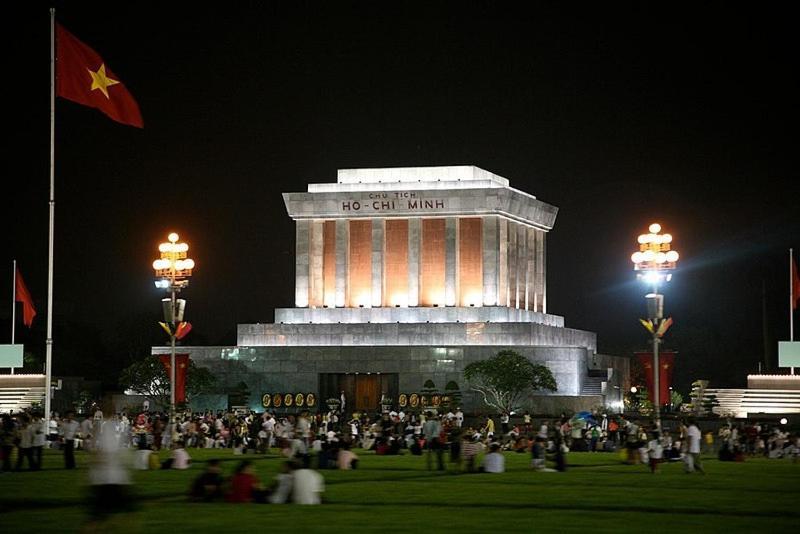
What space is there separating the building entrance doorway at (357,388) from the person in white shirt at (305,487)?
43.1m

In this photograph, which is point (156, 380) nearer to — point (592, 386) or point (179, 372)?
point (179, 372)

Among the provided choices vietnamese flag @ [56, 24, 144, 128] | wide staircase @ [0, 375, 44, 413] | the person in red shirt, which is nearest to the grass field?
the person in red shirt

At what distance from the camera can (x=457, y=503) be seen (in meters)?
26.0

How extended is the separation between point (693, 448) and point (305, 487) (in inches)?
498

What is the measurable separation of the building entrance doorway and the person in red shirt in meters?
42.8

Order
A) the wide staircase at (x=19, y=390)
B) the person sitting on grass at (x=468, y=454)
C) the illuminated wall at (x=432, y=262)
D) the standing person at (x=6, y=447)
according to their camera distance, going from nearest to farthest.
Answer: the standing person at (x=6, y=447)
the person sitting on grass at (x=468, y=454)
the wide staircase at (x=19, y=390)
the illuminated wall at (x=432, y=262)

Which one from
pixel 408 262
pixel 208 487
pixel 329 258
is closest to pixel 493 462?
pixel 208 487

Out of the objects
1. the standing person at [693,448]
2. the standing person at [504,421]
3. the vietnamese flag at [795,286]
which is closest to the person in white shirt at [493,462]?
the standing person at [693,448]

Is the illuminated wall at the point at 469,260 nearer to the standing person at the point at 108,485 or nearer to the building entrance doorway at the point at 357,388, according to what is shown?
the building entrance doorway at the point at 357,388

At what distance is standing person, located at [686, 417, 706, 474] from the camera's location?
34.7 m

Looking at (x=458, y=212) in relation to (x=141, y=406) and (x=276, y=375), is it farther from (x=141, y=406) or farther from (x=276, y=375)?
(x=141, y=406)

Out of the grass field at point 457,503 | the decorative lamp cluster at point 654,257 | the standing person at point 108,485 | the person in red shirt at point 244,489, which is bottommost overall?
the grass field at point 457,503

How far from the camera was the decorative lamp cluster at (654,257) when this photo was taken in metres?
45.8

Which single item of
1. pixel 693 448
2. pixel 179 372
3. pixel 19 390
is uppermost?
pixel 179 372
